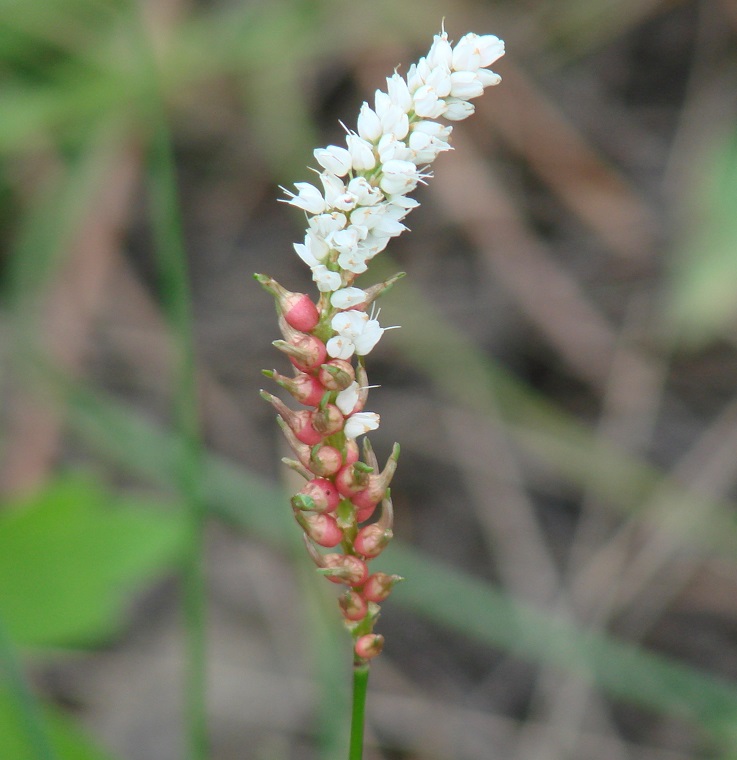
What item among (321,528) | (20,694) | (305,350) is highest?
(305,350)

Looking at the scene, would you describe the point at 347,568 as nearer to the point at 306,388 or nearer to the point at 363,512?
the point at 363,512

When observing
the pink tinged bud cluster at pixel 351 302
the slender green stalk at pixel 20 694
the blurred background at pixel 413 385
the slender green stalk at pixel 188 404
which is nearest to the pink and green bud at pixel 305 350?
the pink tinged bud cluster at pixel 351 302

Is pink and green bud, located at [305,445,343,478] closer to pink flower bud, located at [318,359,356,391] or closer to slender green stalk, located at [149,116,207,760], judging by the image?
pink flower bud, located at [318,359,356,391]

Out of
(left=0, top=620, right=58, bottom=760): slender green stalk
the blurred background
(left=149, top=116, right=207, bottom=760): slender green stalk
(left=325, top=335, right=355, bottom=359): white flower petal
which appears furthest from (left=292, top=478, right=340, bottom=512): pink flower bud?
the blurred background

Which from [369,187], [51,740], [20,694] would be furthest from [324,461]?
[51,740]

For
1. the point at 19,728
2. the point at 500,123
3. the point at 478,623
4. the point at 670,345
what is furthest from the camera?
the point at 500,123

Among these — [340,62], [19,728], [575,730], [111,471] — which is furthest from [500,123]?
[19,728]

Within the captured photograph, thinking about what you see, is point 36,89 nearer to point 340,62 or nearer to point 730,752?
point 340,62

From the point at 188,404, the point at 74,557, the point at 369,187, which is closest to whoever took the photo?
the point at 369,187
